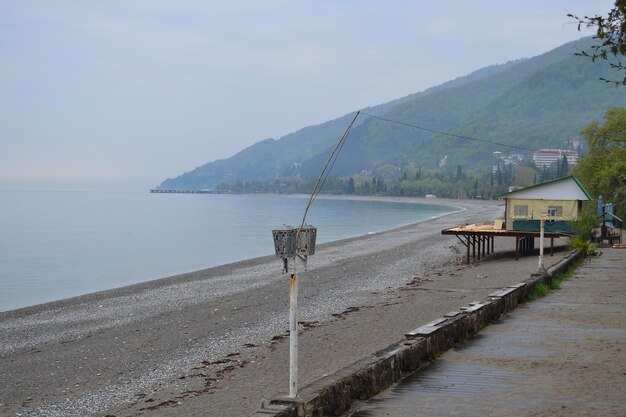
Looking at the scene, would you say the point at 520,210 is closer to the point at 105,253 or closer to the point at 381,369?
the point at 381,369

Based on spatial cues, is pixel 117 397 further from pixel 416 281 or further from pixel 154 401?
pixel 416 281

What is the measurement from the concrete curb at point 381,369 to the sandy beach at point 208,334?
275cm

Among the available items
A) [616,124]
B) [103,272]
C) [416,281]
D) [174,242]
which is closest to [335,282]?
[416,281]

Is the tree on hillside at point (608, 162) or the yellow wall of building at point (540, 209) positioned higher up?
the tree on hillside at point (608, 162)

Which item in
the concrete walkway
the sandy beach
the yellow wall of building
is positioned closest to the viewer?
the concrete walkway

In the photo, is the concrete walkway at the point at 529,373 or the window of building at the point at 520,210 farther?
the window of building at the point at 520,210

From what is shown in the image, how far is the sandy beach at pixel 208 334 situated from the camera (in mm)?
14344

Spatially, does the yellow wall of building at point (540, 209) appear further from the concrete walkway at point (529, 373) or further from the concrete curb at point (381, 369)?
the concrete curb at point (381, 369)

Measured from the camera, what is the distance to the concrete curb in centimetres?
766

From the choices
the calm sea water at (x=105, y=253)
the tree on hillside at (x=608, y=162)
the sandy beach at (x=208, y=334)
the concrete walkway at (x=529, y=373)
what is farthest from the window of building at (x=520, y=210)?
the concrete walkway at (x=529, y=373)

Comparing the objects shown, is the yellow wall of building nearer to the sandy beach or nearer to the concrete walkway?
the sandy beach

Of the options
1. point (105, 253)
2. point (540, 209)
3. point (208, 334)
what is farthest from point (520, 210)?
point (105, 253)

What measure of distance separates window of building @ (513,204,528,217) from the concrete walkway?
21489mm

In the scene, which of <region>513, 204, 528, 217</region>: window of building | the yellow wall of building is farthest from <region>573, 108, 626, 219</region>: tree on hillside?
<region>513, 204, 528, 217</region>: window of building
